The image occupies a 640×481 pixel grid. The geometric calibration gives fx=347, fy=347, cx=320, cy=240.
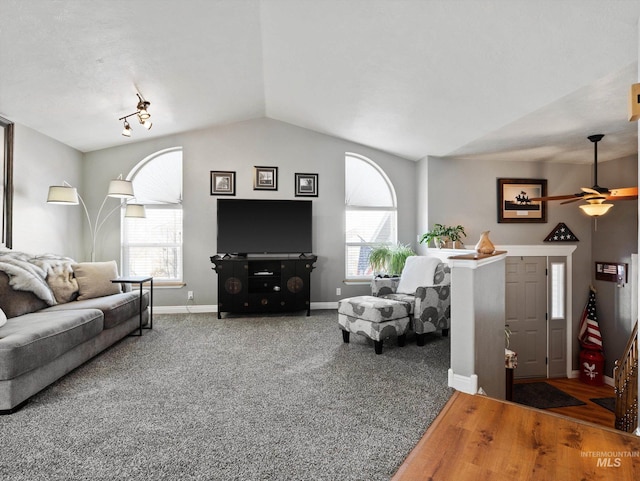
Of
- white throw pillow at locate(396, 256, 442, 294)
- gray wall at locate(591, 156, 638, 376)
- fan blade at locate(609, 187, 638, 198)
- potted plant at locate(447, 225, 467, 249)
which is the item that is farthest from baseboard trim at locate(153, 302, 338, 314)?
gray wall at locate(591, 156, 638, 376)

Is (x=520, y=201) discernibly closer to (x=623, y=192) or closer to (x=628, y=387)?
(x=623, y=192)

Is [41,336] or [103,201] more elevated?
[103,201]

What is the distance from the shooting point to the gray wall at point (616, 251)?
4.71 metres

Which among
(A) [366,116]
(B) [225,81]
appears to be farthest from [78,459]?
(A) [366,116]

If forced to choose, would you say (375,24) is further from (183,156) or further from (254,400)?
(183,156)

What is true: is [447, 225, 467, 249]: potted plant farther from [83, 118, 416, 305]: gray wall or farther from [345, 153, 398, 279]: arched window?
[345, 153, 398, 279]: arched window

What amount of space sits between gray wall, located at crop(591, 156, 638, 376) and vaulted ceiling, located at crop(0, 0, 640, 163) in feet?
1.53

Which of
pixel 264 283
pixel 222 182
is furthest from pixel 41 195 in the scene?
pixel 264 283

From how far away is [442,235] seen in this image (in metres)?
4.82

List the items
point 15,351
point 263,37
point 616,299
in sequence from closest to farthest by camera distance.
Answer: point 15,351 < point 263,37 < point 616,299

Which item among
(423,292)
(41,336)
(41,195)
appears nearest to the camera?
(41,336)

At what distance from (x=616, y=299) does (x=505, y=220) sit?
6.08ft

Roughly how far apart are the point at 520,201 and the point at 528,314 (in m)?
1.71

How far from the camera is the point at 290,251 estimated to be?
16.5ft
